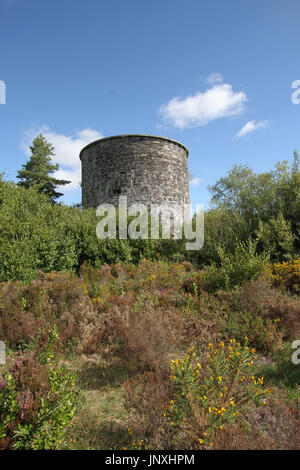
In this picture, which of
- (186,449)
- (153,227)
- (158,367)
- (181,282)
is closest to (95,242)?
(153,227)

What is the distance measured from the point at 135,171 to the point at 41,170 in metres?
16.3

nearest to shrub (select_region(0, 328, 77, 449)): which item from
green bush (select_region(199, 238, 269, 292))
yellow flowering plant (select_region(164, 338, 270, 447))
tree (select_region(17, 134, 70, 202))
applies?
yellow flowering plant (select_region(164, 338, 270, 447))

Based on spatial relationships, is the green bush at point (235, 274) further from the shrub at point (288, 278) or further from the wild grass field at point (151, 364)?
the shrub at point (288, 278)

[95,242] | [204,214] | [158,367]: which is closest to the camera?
[158,367]

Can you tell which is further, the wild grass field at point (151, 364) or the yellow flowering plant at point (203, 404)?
the wild grass field at point (151, 364)

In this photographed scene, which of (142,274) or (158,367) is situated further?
(142,274)

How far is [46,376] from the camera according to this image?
10.9 ft

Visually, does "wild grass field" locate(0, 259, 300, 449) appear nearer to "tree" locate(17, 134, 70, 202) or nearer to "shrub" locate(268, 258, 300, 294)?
"shrub" locate(268, 258, 300, 294)

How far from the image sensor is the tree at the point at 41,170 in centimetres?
2944

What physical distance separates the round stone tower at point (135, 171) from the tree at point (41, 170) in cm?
1256

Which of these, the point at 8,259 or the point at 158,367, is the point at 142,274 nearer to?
the point at 8,259

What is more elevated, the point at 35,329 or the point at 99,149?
the point at 99,149

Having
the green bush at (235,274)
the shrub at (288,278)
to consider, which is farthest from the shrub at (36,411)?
the shrub at (288,278)
